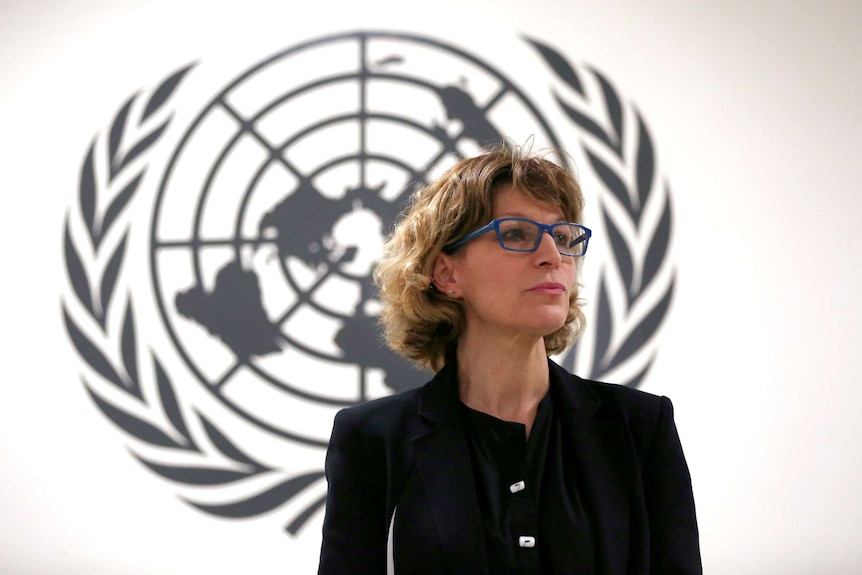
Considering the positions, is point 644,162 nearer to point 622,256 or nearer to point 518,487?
point 622,256

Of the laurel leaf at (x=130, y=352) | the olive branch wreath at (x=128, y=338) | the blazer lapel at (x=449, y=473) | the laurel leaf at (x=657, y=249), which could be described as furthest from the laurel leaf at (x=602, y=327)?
the blazer lapel at (x=449, y=473)

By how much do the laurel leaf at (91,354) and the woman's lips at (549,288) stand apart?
2.02 m

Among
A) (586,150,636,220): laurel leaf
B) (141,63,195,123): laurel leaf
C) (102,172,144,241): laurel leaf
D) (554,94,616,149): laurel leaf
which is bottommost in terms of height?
(102,172,144,241): laurel leaf

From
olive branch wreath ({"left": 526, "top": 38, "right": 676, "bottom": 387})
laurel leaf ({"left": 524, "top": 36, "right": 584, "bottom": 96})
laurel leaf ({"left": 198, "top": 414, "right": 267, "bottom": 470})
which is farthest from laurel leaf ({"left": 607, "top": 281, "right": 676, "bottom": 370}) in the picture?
laurel leaf ({"left": 198, "top": 414, "right": 267, "bottom": 470})

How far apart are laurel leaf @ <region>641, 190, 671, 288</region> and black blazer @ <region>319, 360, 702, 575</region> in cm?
162

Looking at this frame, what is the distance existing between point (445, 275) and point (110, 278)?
73.9 inches

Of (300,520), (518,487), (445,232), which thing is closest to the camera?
(518,487)

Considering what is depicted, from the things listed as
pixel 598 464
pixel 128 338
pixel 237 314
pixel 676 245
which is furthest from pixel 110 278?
pixel 598 464

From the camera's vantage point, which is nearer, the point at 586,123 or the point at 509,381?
the point at 509,381

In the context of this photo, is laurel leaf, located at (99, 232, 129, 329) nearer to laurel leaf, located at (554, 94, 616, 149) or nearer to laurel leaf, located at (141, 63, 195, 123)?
laurel leaf, located at (141, 63, 195, 123)

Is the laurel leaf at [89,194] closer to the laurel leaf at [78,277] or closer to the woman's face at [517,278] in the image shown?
the laurel leaf at [78,277]

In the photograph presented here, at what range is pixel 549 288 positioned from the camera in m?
1.21

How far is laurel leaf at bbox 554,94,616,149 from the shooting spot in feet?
9.42

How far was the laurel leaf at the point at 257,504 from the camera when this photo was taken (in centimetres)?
278
